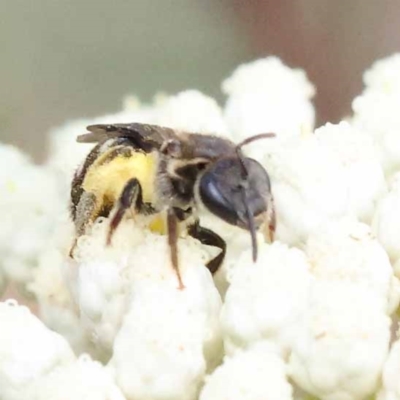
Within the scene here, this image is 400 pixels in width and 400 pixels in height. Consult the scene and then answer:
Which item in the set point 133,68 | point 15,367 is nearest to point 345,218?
point 15,367

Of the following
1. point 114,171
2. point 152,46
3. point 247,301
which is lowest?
point 247,301

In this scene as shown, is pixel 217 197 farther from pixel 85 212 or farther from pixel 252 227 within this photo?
pixel 85 212

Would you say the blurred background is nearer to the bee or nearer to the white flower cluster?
the white flower cluster

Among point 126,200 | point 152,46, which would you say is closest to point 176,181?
point 126,200

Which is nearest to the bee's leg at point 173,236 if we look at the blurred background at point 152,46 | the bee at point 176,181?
the bee at point 176,181

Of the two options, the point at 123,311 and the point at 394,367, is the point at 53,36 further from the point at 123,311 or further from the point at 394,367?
the point at 394,367

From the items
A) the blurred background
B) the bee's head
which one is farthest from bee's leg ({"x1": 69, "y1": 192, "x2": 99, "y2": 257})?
the blurred background

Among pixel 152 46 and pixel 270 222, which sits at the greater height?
pixel 152 46

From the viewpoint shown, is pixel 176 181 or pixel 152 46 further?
pixel 152 46
